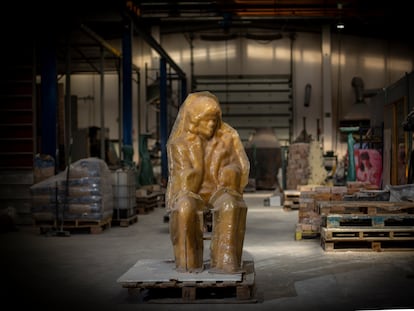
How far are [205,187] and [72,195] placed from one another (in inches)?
193

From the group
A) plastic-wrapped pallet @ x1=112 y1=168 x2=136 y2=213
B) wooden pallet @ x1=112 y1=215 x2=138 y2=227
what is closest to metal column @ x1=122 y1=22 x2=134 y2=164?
plastic-wrapped pallet @ x1=112 y1=168 x2=136 y2=213

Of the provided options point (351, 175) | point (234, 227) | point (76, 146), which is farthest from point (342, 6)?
point (234, 227)

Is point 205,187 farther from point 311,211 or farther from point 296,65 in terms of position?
point 296,65

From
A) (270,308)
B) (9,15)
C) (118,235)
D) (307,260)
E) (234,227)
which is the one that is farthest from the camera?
(9,15)

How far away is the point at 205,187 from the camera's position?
5773 mm

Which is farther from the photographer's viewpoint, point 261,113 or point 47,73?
point 261,113

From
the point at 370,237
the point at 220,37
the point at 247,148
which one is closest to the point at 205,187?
the point at 370,237

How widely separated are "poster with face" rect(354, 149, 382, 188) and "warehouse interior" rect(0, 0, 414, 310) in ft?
0.10

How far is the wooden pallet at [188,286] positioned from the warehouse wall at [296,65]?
1836cm

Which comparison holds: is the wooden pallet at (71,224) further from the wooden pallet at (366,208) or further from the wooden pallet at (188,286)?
the wooden pallet at (188,286)

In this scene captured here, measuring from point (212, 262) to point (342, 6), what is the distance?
50.3 ft

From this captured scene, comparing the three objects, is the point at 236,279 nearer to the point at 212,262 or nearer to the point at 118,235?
the point at 212,262

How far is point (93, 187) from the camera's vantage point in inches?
394

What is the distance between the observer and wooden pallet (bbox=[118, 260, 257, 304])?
5168 millimetres
